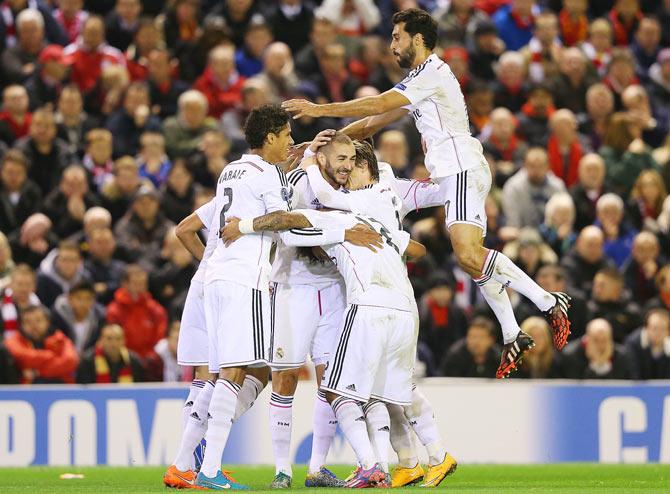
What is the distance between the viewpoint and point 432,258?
16266 mm

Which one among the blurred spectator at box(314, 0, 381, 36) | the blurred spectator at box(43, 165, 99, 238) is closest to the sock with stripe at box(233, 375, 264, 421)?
the blurred spectator at box(43, 165, 99, 238)

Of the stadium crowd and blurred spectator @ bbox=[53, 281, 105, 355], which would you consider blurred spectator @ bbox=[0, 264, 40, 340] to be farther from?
blurred spectator @ bbox=[53, 281, 105, 355]

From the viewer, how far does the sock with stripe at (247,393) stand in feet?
36.5

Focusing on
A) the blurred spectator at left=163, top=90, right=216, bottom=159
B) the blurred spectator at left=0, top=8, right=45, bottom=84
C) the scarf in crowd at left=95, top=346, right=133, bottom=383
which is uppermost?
the blurred spectator at left=0, top=8, right=45, bottom=84

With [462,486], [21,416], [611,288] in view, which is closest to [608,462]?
[611,288]

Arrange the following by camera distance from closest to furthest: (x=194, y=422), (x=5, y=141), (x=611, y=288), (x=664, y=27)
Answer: (x=194, y=422) → (x=611, y=288) → (x=5, y=141) → (x=664, y=27)

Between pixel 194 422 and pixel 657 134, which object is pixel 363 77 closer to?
pixel 657 134

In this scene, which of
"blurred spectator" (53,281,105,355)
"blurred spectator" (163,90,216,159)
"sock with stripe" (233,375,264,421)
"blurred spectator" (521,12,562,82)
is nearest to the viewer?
"sock with stripe" (233,375,264,421)

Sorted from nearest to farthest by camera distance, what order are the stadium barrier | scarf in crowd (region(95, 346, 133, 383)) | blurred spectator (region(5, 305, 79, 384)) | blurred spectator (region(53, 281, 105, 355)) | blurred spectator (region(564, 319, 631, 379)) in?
the stadium barrier
blurred spectator (region(5, 305, 79, 384))
scarf in crowd (region(95, 346, 133, 383))
blurred spectator (region(564, 319, 631, 379))
blurred spectator (region(53, 281, 105, 355))

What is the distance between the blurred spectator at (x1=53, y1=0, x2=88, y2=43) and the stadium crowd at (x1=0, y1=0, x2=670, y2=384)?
1.0 inches

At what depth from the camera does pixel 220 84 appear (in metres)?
18.3

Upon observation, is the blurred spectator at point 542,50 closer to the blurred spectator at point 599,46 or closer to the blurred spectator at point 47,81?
the blurred spectator at point 599,46

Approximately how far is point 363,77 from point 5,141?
4.54 meters

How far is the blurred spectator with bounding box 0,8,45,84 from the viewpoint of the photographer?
1802 cm
